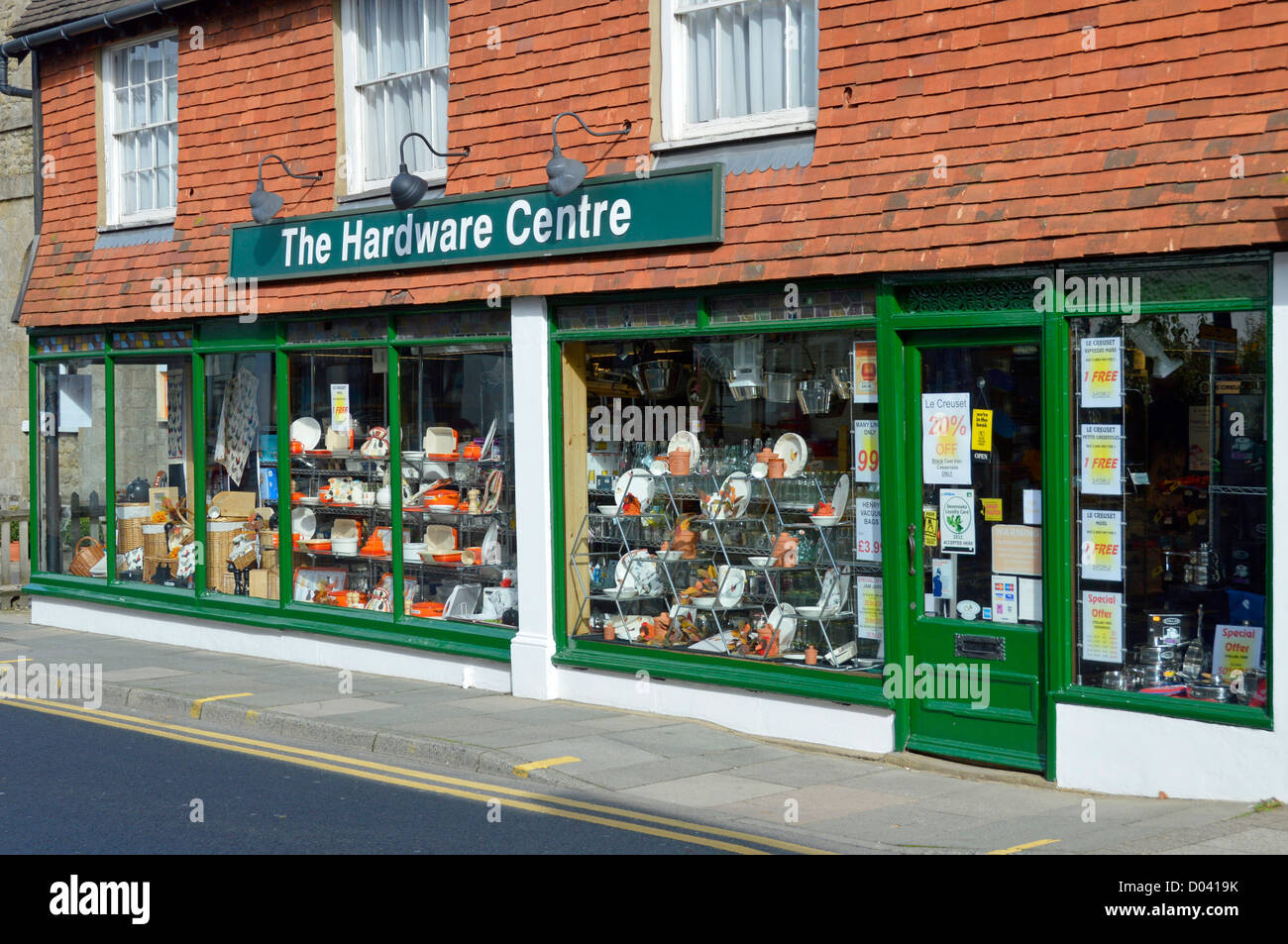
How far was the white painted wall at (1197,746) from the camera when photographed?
24.5 ft

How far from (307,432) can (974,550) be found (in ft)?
22.0

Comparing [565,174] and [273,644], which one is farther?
[273,644]

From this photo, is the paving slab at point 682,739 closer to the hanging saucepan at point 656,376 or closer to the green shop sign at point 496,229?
the hanging saucepan at point 656,376

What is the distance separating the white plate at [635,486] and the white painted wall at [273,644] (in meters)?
1.71

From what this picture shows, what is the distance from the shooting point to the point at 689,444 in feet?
34.8

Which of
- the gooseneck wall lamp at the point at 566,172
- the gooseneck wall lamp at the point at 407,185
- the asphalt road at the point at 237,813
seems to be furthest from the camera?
the gooseneck wall lamp at the point at 407,185

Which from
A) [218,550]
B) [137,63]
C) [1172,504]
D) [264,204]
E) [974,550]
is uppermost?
[137,63]

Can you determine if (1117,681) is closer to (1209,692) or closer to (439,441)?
(1209,692)

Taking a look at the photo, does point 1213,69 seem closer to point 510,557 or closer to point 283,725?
point 510,557

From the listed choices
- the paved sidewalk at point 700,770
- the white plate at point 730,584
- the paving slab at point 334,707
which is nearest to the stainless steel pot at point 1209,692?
the paved sidewalk at point 700,770

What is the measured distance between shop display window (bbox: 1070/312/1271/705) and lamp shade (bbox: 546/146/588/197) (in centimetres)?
372

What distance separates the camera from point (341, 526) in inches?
519

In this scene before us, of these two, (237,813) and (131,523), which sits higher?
(131,523)

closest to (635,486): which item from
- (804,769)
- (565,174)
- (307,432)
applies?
(565,174)
